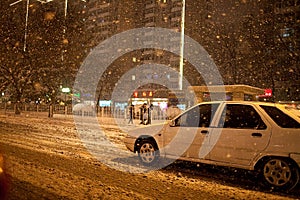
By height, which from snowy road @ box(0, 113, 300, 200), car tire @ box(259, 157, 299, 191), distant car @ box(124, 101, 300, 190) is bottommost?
snowy road @ box(0, 113, 300, 200)

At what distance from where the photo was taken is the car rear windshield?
6.29 meters

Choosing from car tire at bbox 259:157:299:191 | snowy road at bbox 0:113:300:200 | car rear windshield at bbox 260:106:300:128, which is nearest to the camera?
snowy road at bbox 0:113:300:200

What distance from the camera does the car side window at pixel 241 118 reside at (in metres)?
A: 6.68

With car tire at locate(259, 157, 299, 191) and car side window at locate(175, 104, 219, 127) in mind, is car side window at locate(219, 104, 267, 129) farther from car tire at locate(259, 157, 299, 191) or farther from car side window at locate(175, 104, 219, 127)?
car tire at locate(259, 157, 299, 191)

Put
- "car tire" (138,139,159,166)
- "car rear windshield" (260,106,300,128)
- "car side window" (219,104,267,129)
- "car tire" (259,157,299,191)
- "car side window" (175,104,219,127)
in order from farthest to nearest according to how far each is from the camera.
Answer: "car tire" (138,139,159,166) < "car side window" (175,104,219,127) < "car side window" (219,104,267,129) < "car rear windshield" (260,106,300,128) < "car tire" (259,157,299,191)

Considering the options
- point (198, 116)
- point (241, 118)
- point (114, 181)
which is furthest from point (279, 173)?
point (114, 181)

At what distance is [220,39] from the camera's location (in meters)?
41.5

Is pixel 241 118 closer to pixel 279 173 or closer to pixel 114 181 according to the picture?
pixel 279 173

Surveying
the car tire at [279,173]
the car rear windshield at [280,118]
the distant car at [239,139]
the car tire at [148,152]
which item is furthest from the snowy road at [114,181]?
the car rear windshield at [280,118]

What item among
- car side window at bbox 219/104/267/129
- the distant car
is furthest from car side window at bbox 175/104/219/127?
car side window at bbox 219/104/267/129

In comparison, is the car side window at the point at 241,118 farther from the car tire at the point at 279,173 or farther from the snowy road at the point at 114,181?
the snowy road at the point at 114,181

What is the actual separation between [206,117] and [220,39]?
35820 mm

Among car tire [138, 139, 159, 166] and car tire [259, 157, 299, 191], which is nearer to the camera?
car tire [259, 157, 299, 191]

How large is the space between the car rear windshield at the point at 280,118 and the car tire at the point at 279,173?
25.8 inches
